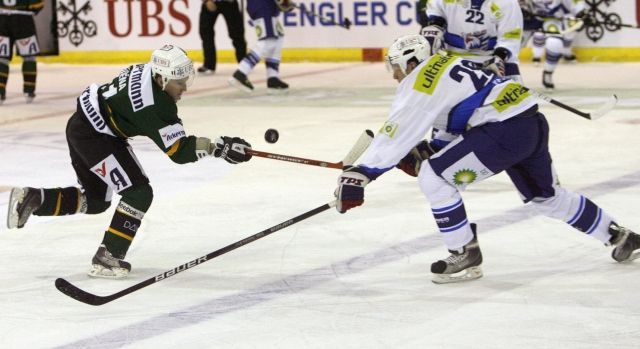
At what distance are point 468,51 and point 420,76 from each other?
2.89 metres

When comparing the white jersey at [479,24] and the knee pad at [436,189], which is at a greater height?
the knee pad at [436,189]

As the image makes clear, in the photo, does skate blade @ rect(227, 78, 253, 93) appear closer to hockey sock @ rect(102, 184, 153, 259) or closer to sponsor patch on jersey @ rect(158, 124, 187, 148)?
hockey sock @ rect(102, 184, 153, 259)

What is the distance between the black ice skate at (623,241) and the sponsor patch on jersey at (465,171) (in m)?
0.58

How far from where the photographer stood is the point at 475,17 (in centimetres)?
710

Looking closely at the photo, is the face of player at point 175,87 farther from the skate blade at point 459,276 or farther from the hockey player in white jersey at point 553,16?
the hockey player in white jersey at point 553,16

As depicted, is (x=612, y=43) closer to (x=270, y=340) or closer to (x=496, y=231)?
(x=496, y=231)

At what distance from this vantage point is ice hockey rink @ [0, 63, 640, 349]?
3.93 metres

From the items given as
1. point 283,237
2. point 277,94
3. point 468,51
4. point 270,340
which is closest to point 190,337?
point 270,340

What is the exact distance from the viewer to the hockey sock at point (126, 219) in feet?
15.5

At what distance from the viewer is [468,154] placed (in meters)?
4.40

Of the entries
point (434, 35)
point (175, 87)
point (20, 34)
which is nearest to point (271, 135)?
point (175, 87)

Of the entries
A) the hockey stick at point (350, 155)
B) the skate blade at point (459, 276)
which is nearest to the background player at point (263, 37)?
the hockey stick at point (350, 155)

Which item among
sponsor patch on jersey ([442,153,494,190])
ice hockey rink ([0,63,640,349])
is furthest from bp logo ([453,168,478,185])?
ice hockey rink ([0,63,640,349])

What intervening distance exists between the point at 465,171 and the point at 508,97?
1.01 feet
